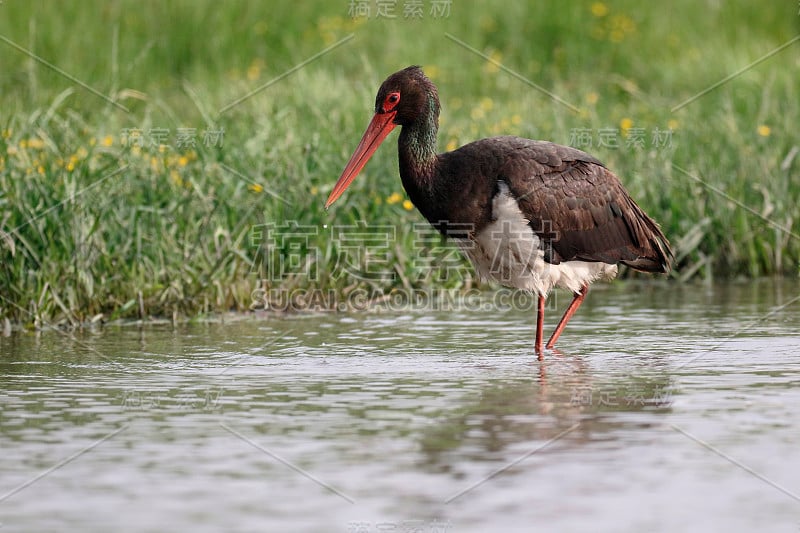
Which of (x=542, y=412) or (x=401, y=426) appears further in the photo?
(x=542, y=412)

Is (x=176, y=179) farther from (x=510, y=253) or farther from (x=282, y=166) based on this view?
(x=510, y=253)

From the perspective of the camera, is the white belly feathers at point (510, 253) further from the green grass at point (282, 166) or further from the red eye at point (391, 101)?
the green grass at point (282, 166)

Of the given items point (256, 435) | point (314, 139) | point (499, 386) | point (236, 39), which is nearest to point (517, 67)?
point (236, 39)

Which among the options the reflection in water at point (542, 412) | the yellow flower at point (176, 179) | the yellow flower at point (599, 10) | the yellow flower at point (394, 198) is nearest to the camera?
the reflection in water at point (542, 412)

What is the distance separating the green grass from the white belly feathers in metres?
1.81

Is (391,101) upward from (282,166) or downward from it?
upward

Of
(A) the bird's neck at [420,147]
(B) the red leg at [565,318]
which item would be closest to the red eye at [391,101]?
(A) the bird's neck at [420,147]

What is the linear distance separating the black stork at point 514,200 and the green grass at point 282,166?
1596mm

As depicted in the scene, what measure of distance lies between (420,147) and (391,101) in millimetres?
366

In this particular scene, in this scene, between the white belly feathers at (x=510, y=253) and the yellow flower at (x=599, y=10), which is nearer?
the white belly feathers at (x=510, y=253)

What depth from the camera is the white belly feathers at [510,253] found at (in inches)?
325

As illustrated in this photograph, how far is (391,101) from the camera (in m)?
8.65

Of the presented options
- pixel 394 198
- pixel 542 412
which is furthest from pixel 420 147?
pixel 542 412

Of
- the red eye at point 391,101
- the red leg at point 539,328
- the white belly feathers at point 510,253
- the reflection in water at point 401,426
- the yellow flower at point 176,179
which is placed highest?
the red eye at point 391,101
